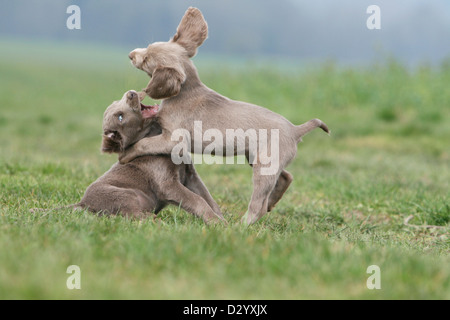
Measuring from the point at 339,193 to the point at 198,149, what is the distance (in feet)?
8.11

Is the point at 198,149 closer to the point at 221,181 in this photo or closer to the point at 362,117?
the point at 221,181

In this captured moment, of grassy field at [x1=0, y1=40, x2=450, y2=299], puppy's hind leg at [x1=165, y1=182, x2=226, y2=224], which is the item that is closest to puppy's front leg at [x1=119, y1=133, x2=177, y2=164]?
puppy's hind leg at [x1=165, y1=182, x2=226, y2=224]

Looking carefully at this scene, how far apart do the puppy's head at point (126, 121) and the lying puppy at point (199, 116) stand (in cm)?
14

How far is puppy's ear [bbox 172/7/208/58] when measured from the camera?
448 centimetres

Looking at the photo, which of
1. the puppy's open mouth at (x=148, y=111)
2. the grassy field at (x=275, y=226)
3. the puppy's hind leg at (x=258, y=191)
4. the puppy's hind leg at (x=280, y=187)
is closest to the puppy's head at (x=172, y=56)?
the puppy's open mouth at (x=148, y=111)

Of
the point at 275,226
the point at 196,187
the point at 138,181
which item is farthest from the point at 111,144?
the point at 275,226

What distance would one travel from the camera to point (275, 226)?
14.8ft

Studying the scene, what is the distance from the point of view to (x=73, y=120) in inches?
555

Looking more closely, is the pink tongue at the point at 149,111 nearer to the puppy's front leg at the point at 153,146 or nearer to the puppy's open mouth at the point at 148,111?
the puppy's open mouth at the point at 148,111

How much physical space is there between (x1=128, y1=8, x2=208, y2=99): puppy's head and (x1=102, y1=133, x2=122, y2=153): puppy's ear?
1.82ft

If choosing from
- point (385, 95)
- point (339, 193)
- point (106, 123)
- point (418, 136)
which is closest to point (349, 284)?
point (106, 123)

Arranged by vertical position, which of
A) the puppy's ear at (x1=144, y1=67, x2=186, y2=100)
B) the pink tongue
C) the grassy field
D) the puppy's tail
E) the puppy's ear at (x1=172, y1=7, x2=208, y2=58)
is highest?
the puppy's ear at (x1=172, y1=7, x2=208, y2=58)

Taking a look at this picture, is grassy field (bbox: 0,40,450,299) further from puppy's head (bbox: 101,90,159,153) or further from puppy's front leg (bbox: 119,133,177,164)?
puppy's front leg (bbox: 119,133,177,164)

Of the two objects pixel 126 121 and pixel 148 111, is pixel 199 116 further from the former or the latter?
pixel 126 121
